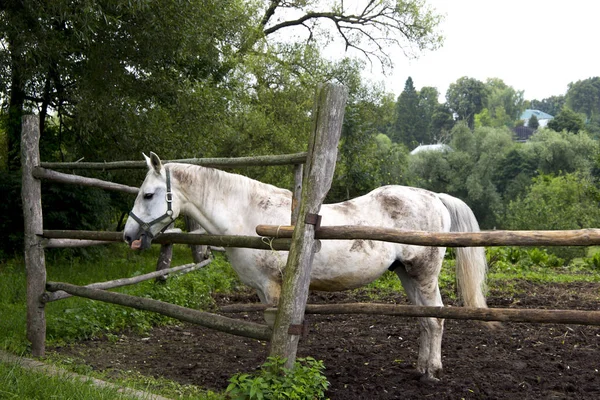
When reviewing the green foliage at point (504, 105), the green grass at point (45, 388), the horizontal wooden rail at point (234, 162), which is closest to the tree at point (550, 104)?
the green foliage at point (504, 105)

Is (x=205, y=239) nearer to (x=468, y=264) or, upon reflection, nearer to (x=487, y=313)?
(x=487, y=313)

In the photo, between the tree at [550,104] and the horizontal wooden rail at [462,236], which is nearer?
the horizontal wooden rail at [462,236]

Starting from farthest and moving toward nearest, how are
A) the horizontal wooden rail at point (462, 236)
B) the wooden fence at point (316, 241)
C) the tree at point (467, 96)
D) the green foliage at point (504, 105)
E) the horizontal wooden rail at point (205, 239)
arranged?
the tree at point (467, 96)
the green foliage at point (504, 105)
the horizontal wooden rail at point (205, 239)
the wooden fence at point (316, 241)
the horizontal wooden rail at point (462, 236)

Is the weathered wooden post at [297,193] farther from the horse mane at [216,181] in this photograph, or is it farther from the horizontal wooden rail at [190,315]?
the horse mane at [216,181]

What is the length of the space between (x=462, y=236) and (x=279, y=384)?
122cm

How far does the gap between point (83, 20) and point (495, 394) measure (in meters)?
6.47

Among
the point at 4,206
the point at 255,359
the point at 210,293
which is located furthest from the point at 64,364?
the point at 4,206

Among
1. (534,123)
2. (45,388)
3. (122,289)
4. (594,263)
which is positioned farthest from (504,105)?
(45,388)

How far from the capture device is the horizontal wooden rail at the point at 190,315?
3439mm

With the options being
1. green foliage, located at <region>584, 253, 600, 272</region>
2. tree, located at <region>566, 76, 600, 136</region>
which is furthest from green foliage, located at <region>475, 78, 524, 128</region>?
green foliage, located at <region>584, 253, 600, 272</region>

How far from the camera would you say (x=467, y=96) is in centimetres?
10031

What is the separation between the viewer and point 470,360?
5.10 m

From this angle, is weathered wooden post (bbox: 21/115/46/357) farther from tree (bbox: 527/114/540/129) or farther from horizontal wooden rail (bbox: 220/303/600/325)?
tree (bbox: 527/114/540/129)

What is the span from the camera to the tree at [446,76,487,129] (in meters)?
98.0
